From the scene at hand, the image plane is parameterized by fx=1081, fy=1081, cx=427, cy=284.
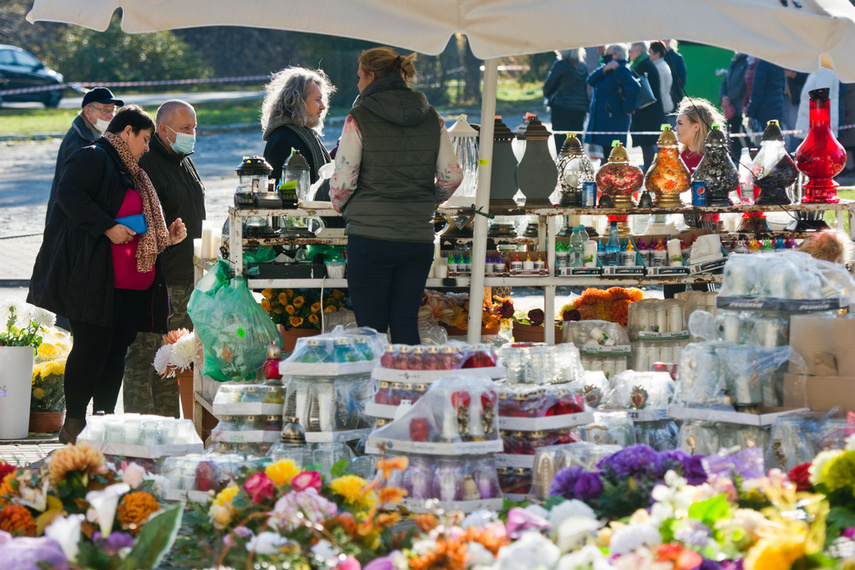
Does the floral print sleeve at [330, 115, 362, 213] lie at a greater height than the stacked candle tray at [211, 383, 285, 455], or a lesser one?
greater

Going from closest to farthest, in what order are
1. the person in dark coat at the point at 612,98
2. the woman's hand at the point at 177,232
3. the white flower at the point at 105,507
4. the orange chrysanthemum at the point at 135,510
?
the white flower at the point at 105,507, the orange chrysanthemum at the point at 135,510, the woman's hand at the point at 177,232, the person in dark coat at the point at 612,98

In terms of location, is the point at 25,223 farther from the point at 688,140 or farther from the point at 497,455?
the point at 497,455

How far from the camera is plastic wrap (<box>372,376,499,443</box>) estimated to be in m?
3.04

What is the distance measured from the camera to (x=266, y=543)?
7.64 ft

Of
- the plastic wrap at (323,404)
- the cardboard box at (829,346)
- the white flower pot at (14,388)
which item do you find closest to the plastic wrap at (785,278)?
the cardboard box at (829,346)

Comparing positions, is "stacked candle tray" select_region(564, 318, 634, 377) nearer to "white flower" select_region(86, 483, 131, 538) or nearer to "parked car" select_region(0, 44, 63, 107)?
"white flower" select_region(86, 483, 131, 538)

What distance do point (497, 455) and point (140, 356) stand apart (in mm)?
2917

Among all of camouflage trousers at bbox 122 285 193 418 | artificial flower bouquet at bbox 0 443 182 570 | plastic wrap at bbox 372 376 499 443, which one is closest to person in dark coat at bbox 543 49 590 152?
camouflage trousers at bbox 122 285 193 418

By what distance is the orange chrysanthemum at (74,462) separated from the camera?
107 inches

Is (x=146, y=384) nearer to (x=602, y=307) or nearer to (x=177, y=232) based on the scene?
(x=177, y=232)

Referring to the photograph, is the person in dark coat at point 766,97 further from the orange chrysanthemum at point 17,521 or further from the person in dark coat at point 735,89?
the orange chrysanthemum at point 17,521

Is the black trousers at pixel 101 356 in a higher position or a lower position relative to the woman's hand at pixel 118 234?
lower

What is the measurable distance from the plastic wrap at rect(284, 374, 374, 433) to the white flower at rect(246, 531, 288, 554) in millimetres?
1113

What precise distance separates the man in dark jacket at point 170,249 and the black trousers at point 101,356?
0.38 metres
